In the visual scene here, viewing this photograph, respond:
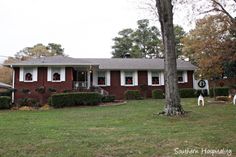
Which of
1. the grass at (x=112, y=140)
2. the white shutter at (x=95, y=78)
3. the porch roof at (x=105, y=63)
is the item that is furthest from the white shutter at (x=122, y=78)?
the grass at (x=112, y=140)

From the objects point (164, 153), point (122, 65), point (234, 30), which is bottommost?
point (164, 153)

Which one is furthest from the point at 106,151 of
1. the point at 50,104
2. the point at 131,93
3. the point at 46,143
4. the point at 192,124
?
the point at 131,93

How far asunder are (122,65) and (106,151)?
23018 millimetres

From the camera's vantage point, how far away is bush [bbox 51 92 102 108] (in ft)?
66.9

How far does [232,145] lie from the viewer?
23.1 ft

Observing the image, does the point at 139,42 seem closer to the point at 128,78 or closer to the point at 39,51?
the point at 39,51

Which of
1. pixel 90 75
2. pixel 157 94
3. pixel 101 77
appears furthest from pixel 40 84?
pixel 157 94

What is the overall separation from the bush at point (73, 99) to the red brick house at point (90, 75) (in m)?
3.88

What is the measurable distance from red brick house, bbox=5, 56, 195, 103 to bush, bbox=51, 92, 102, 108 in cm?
388

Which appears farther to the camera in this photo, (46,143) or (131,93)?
(131,93)

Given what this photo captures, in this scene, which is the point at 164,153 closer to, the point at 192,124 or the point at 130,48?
the point at 192,124

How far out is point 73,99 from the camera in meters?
20.6

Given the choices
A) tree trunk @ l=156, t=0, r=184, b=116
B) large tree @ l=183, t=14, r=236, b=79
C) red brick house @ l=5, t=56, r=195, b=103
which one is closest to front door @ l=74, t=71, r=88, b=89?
red brick house @ l=5, t=56, r=195, b=103

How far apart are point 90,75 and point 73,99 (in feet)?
25.3
